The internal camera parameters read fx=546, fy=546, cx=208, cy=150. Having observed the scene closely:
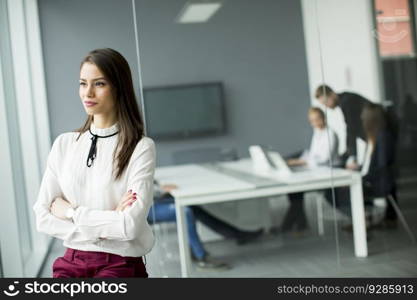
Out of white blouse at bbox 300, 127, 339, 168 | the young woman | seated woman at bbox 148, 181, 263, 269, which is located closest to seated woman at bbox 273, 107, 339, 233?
white blouse at bbox 300, 127, 339, 168

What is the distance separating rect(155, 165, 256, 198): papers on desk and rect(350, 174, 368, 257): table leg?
73cm

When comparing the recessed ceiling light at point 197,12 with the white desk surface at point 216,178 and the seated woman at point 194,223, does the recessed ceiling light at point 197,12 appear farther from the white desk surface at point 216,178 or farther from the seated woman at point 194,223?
the seated woman at point 194,223

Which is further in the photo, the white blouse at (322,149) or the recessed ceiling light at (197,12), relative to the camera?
the white blouse at (322,149)

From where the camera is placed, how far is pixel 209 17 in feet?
10.9

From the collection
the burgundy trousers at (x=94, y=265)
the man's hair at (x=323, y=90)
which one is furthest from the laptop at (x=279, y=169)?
the burgundy trousers at (x=94, y=265)

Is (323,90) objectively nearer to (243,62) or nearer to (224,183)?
(243,62)

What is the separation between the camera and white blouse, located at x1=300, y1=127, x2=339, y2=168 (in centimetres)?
351

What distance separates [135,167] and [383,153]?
2.30 meters

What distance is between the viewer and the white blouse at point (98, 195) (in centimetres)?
192

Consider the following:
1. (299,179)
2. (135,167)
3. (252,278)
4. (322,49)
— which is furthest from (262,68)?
(135,167)

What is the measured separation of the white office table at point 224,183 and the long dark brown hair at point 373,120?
0.35 m

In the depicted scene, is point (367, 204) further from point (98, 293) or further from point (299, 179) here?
point (98, 293)

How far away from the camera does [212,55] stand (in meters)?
3.33

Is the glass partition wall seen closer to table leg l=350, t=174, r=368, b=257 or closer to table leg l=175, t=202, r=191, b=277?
table leg l=175, t=202, r=191, b=277
